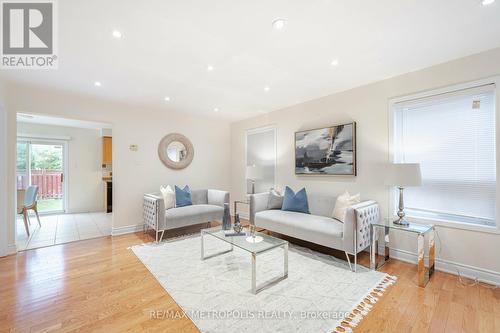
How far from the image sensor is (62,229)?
14.3 feet

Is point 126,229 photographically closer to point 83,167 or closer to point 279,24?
point 83,167

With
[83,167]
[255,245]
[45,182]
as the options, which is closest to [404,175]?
[255,245]

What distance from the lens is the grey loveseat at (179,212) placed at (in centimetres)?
356

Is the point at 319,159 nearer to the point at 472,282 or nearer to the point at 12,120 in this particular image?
the point at 472,282

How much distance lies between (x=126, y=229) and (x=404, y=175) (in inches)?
181

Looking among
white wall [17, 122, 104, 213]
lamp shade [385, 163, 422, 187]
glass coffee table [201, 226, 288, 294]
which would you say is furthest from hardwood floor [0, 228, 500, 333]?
white wall [17, 122, 104, 213]

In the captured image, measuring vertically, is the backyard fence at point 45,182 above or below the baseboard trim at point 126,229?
above

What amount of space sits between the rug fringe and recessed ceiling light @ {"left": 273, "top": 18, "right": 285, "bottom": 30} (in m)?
2.53

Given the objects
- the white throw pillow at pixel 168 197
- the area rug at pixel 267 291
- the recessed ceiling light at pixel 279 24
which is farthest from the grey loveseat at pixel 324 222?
the recessed ceiling light at pixel 279 24

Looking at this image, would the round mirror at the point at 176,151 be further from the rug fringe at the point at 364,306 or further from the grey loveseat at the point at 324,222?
the rug fringe at the point at 364,306

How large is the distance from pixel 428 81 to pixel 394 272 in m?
2.38

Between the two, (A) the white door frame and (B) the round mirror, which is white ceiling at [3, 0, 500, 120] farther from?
(B) the round mirror

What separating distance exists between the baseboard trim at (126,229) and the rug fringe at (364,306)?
3.85 meters

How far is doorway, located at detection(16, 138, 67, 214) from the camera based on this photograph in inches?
217
